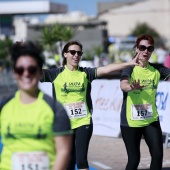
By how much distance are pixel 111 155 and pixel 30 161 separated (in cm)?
702

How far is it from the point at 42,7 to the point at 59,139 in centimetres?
3432

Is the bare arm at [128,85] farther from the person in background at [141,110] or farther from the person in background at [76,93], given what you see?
the person in background at [76,93]

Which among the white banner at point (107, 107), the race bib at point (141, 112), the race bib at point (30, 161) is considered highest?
the race bib at point (30, 161)

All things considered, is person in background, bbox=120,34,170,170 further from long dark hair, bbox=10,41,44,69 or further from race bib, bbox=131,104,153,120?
long dark hair, bbox=10,41,44,69

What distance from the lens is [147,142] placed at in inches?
294

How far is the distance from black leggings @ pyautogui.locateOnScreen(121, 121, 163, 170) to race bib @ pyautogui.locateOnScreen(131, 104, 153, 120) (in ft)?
0.39

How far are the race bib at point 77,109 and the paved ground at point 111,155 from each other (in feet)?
7.80

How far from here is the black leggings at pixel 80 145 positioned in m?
7.47

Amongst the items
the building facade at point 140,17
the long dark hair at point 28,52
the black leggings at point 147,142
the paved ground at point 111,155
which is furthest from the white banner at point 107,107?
the building facade at point 140,17

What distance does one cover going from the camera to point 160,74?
7816 millimetres

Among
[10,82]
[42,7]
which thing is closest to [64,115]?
[10,82]

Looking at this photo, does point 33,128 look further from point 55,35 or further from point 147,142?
point 55,35

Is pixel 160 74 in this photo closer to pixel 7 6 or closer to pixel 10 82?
pixel 10 82

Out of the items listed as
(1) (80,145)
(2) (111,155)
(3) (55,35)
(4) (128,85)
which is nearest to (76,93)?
(1) (80,145)
